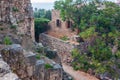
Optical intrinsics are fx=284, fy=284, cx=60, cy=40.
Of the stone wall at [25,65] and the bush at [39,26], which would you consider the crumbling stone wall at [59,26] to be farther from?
the stone wall at [25,65]

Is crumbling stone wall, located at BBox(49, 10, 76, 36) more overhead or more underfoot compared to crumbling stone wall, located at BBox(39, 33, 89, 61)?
more overhead

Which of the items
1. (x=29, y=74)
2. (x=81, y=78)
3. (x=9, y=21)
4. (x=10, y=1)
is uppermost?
(x=10, y=1)

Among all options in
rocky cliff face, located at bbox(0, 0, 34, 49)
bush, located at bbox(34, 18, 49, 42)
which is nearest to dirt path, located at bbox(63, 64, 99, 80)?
rocky cliff face, located at bbox(0, 0, 34, 49)

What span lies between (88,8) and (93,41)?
15.7 ft

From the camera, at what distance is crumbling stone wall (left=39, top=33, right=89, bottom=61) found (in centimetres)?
2714

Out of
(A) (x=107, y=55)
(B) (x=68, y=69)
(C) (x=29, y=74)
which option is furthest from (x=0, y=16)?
(B) (x=68, y=69)

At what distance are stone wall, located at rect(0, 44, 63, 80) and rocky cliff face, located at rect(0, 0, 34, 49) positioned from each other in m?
3.26

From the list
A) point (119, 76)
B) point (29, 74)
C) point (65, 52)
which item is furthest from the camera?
point (65, 52)

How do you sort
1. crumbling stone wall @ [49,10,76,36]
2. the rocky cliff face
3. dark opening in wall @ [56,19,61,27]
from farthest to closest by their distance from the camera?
dark opening in wall @ [56,19,61,27], crumbling stone wall @ [49,10,76,36], the rocky cliff face

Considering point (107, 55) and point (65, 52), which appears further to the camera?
point (65, 52)

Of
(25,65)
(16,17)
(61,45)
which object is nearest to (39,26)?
(61,45)

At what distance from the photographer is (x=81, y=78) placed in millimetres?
22594

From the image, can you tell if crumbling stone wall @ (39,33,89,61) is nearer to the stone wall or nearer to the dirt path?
the dirt path

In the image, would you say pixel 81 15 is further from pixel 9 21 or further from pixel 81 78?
pixel 9 21
